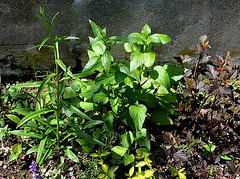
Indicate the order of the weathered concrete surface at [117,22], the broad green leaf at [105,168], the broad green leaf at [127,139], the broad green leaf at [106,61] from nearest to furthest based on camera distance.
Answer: the broad green leaf at [106,61] < the broad green leaf at [105,168] < the broad green leaf at [127,139] < the weathered concrete surface at [117,22]

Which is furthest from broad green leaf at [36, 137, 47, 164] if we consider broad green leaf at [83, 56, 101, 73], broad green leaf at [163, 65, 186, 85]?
broad green leaf at [163, 65, 186, 85]

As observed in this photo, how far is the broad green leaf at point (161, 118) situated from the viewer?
2.28m

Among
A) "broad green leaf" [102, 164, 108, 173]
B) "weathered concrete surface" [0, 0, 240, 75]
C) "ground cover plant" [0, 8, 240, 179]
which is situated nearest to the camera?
"ground cover plant" [0, 8, 240, 179]

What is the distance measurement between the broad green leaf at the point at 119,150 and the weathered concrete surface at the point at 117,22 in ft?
4.06

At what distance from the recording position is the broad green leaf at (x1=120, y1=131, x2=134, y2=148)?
2.21 m

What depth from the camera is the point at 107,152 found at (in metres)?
2.20

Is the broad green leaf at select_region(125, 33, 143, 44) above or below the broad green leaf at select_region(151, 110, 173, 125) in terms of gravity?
above

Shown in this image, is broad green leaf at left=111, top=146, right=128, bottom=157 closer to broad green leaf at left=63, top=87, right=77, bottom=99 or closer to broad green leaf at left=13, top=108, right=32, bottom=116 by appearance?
broad green leaf at left=63, top=87, right=77, bottom=99

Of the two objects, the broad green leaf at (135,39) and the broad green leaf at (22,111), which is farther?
the broad green leaf at (22,111)

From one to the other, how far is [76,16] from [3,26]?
0.82 m

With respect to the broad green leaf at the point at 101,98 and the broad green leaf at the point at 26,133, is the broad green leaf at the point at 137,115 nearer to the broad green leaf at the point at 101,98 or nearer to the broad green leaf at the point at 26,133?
the broad green leaf at the point at 101,98

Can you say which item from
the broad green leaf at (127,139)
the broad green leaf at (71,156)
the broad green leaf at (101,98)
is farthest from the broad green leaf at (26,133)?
the broad green leaf at (127,139)

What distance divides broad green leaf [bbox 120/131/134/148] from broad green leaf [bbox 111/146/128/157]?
0.12 feet

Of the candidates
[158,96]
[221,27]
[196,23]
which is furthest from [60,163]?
[221,27]
